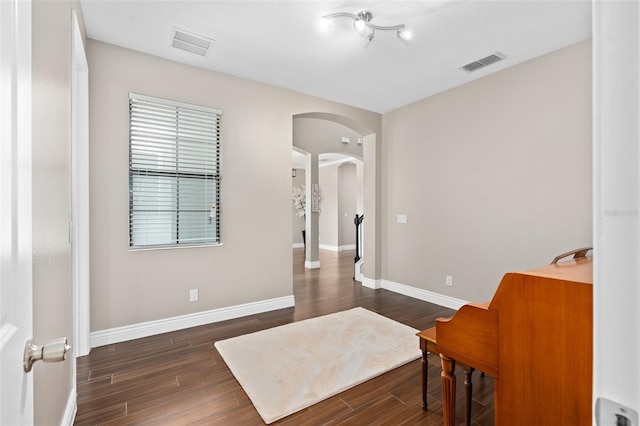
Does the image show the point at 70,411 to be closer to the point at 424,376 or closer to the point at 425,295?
the point at 424,376

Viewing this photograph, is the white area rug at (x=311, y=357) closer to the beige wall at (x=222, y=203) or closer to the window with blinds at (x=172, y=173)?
the beige wall at (x=222, y=203)

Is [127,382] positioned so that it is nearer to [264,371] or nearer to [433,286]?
[264,371]

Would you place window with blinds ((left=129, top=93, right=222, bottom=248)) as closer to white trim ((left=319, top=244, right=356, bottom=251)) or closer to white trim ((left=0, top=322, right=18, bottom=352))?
white trim ((left=0, top=322, right=18, bottom=352))

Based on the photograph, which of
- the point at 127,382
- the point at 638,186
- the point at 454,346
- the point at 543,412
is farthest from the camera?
the point at 127,382

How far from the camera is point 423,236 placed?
4.34 meters

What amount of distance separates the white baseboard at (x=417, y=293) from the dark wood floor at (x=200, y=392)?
4.77ft

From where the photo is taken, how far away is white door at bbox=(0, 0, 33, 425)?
546mm

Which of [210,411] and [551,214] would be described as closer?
[210,411]

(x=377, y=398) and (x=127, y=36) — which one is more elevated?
(x=127, y=36)

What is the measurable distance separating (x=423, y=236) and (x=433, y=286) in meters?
0.67

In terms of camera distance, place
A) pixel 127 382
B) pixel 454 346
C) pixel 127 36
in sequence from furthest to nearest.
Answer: pixel 127 36 → pixel 127 382 → pixel 454 346

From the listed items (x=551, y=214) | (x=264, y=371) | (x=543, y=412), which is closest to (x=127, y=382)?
(x=264, y=371)

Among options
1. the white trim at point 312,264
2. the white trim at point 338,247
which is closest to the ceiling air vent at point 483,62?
the white trim at point 312,264

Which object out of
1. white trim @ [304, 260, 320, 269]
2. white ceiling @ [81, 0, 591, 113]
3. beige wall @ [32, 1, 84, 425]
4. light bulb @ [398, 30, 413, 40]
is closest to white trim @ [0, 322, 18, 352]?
beige wall @ [32, 1, 84, 425]
